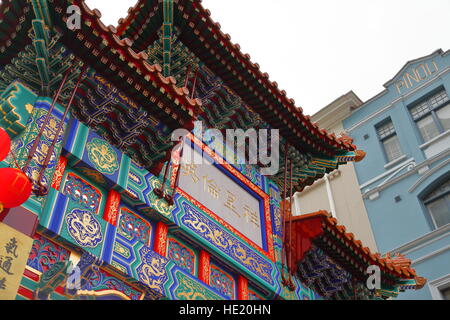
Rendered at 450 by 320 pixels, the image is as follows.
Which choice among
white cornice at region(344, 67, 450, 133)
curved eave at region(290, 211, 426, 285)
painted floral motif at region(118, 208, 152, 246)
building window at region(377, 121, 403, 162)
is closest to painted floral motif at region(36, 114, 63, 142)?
painted floral motif at region(118, 208, 152, 246)

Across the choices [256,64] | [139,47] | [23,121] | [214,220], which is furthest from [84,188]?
[256,64]

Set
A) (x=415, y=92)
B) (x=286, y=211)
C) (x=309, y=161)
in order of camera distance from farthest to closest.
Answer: (x=415, y=92), (x=309, y=161), (x=286, y=211)

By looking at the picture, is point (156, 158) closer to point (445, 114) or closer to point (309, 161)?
point (309, 161)

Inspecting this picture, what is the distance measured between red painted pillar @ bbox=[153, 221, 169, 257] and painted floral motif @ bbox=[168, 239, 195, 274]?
0.15 meters

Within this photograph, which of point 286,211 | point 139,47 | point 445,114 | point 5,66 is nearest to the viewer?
point 5,66

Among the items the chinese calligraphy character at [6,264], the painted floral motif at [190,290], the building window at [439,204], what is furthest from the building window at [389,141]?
the chinese calligraphy character at [6,264]

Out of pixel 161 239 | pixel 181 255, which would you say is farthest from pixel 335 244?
pixel 161 239

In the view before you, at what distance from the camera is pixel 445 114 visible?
17.5m

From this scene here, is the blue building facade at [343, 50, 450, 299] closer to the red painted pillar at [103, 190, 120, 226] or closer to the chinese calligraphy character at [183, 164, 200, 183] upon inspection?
the chinese calligraphy character at [183, 164, 200, 183]

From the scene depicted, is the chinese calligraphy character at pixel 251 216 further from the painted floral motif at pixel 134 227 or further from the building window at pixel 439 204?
the building window at pixel 439 204

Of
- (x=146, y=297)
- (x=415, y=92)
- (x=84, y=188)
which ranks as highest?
(x=415, y=92)

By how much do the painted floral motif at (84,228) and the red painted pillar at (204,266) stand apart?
5.36 ft

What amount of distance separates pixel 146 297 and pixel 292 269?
3.25 meters

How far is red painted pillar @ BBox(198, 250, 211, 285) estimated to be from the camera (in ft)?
23.9
